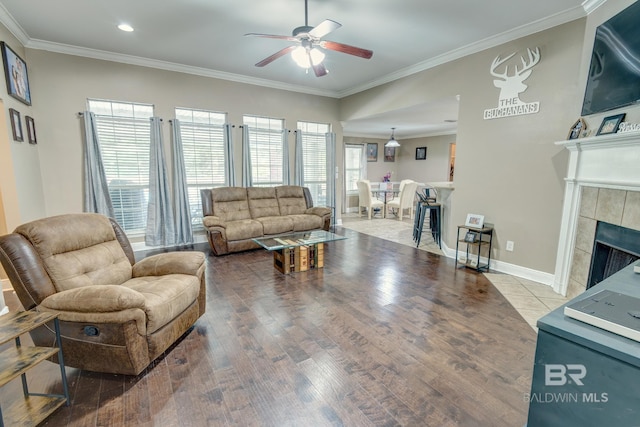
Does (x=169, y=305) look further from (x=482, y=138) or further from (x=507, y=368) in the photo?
(x=482, y=138)

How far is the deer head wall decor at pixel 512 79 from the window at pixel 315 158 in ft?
11.8

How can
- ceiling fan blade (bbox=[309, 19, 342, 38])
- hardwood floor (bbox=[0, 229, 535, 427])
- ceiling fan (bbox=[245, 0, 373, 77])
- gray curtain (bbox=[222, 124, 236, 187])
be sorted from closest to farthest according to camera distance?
hardwood floor (bbox=[0, 229, 535, 427]), ceiling fan blade (bbox=[309, 19, 342, 38]), ceiling fan (bbox=[245, 0, 373, 77]), gray curtain (bbox=[222, 124, 236, 187])

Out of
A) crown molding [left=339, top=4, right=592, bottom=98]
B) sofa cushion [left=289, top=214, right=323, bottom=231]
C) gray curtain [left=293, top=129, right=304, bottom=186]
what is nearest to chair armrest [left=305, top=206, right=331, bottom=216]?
sofa cushion [left=289, top=214, right=323, bottom=231]

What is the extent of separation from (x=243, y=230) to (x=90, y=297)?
9.42ft

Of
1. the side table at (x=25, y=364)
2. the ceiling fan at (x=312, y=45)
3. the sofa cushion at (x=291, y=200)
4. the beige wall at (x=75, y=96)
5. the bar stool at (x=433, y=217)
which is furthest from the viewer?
the sofa cushion at (x=291, y=200)

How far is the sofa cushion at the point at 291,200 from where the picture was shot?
5.64m

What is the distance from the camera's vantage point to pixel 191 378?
6.26 feet

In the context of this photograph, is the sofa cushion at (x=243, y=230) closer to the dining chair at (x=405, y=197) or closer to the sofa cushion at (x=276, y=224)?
the sofa cushion at (x=276, y=224)

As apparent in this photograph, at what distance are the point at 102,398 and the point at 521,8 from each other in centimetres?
473

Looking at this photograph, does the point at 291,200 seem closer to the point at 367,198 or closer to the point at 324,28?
the point at 367,198

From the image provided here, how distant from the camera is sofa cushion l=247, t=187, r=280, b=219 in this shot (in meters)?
5.34

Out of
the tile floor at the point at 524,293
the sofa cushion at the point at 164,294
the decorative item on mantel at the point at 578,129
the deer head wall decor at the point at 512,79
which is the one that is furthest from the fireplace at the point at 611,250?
the sofa cushion at the point at 164,294

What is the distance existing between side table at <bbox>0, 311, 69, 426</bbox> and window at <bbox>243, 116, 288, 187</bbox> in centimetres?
440

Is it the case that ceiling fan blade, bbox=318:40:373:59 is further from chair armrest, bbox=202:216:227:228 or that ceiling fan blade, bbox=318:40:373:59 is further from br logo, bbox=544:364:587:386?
chair armrest, bbox=202:216:227:228
